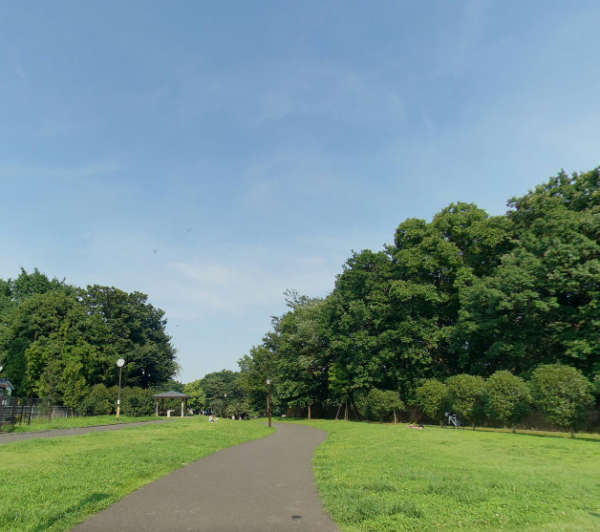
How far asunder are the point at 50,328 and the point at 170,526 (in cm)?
5277

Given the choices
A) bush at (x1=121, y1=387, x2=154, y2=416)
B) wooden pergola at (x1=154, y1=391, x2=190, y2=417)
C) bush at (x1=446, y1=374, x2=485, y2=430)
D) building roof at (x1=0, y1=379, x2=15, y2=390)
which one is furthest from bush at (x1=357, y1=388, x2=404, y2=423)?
building roof at (x1=0, y1=379, x2=15, y2=390)

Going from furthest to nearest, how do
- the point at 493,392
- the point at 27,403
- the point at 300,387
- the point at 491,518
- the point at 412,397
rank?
the point at 300,387 < the point at 412,397 < the point at 27,403 < the point at 493,392 < the point at 491,518

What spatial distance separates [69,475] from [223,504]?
13.2 ft

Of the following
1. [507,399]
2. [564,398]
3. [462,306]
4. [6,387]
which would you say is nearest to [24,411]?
[6,387]

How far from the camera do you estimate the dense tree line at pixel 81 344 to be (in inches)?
1725

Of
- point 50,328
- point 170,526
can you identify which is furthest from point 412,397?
point 50,328

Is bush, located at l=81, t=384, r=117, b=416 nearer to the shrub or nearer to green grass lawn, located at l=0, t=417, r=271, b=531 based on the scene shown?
green grass lawn, located at l=0, t=417, r=271, b=531

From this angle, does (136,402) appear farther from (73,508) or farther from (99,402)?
(73,508)

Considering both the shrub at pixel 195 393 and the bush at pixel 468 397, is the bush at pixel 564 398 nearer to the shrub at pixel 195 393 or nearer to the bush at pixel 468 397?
the bush at pixel 468 397

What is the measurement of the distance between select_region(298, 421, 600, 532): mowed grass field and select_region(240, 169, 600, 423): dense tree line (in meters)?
15.5

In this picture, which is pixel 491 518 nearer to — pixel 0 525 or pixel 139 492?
pixel 139 492

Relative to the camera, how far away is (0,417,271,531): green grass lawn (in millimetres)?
5801

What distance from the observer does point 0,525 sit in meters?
5.34

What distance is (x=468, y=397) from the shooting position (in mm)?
24547
